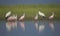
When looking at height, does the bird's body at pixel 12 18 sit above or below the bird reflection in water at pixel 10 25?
above

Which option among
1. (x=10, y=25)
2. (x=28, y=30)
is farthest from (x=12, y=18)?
(x=28, y=30)

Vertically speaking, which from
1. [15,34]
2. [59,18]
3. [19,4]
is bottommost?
[15,34]

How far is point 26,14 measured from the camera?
202 centimetres

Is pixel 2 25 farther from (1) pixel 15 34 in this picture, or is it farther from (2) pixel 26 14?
(2) pixel 26 14

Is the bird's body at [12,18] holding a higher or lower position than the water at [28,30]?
higher

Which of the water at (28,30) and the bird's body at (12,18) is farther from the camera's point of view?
the bird's body at (12,18)

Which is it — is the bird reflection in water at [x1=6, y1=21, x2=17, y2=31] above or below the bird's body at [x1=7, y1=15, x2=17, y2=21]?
below

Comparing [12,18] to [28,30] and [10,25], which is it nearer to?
[10,25]

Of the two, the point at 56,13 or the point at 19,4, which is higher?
the point at 19,4

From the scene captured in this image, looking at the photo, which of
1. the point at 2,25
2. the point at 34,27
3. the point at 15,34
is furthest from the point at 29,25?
the point at 2,25

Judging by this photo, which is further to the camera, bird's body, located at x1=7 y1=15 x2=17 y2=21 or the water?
bird's body, located at x1=7 y1=15 x2=17 y2=21

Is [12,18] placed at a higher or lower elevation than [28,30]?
higher

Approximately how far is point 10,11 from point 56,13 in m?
0.60

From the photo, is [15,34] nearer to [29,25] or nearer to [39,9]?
[29,25]
